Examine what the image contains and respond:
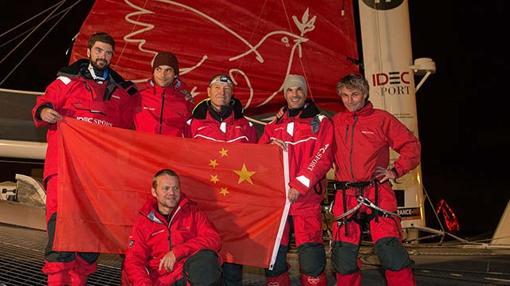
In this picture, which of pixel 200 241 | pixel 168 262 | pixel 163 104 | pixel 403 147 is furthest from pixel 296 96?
pixel 168 262

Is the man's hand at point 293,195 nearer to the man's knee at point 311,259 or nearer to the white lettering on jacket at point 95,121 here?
the man's knee at point 311,259

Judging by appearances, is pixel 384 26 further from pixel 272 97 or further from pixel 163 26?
pixel 163 26

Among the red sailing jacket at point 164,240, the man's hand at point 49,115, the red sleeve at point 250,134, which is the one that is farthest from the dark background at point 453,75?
the man's hand at point 49,115

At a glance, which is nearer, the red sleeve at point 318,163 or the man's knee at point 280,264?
the red sleeve at point 318,163

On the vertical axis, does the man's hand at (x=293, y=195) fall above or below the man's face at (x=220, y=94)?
below

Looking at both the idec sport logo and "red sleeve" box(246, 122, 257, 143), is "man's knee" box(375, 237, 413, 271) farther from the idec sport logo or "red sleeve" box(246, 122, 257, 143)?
the idec sport logo

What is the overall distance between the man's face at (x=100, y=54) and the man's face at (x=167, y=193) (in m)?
0.98

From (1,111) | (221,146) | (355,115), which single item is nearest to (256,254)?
(221,146)

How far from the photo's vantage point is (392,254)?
4367 mm

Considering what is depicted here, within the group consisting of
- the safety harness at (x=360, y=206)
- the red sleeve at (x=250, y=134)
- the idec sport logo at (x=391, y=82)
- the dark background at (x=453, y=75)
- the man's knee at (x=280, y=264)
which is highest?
the dark background at (x=453, y=75)

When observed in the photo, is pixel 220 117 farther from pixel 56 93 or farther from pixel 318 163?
pixel 56 93

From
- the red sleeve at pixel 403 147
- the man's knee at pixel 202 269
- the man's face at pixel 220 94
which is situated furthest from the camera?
the man's face at pixel 220 94

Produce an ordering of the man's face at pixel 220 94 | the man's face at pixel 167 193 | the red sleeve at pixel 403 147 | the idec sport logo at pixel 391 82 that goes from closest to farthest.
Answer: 1. the man's face at pixel 167 193
2. the red sleeve at pixel 403 147
3. the man's face at pixel 220 94
4. the idec sport logo at pixel 391 82

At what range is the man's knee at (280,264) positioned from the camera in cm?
480
